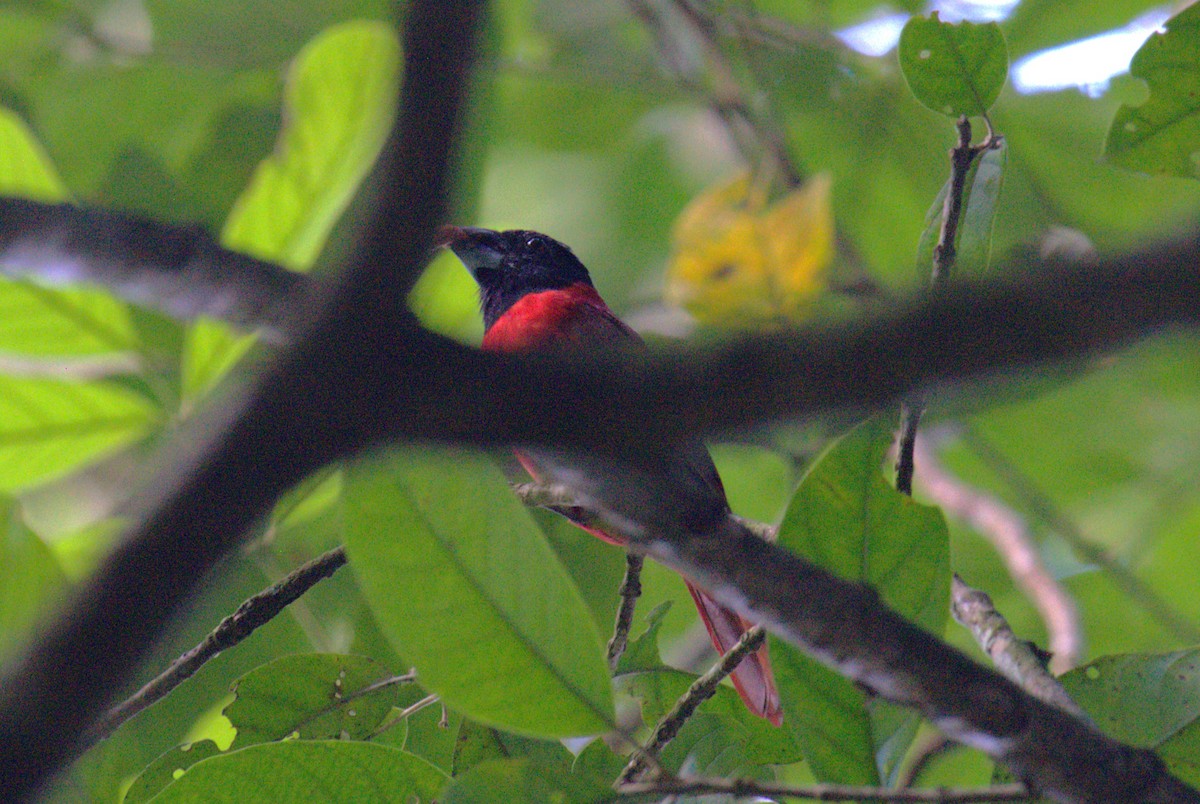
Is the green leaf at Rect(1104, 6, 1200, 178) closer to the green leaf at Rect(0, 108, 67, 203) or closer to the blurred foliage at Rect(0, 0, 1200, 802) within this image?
the blurred foliage at Rect(0, 0, 1200, 802)

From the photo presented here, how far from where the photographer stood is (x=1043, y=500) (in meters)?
3.68

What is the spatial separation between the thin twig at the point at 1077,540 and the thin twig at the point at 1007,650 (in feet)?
6.22

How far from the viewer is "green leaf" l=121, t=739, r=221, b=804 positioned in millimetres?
1728

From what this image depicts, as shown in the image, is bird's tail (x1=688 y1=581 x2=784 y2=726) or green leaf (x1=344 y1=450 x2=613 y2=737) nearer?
green leaf (x1=344 y1=450 x2=613 y2=737)

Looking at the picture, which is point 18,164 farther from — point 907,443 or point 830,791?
point 830,791

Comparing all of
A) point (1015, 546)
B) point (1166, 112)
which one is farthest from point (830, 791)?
point (1015, 546)

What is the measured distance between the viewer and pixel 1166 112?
1770 mm

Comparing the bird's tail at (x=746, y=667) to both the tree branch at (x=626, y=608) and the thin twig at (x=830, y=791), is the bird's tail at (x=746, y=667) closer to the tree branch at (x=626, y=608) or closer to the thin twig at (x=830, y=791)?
the tree branch at (x=626, y=608)

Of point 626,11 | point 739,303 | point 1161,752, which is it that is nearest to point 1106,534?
point 739,303

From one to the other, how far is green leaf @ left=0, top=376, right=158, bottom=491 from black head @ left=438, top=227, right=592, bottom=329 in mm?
1172

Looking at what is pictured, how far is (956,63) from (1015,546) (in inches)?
88.2

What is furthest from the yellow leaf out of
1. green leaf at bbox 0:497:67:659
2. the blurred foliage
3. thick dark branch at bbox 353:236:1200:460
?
thick dark branch at bbox 353:236:1200:460

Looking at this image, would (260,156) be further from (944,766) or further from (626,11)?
(944,766)

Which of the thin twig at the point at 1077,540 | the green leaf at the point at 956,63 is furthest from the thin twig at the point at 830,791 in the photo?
the thin twig at the point at 1077,540
